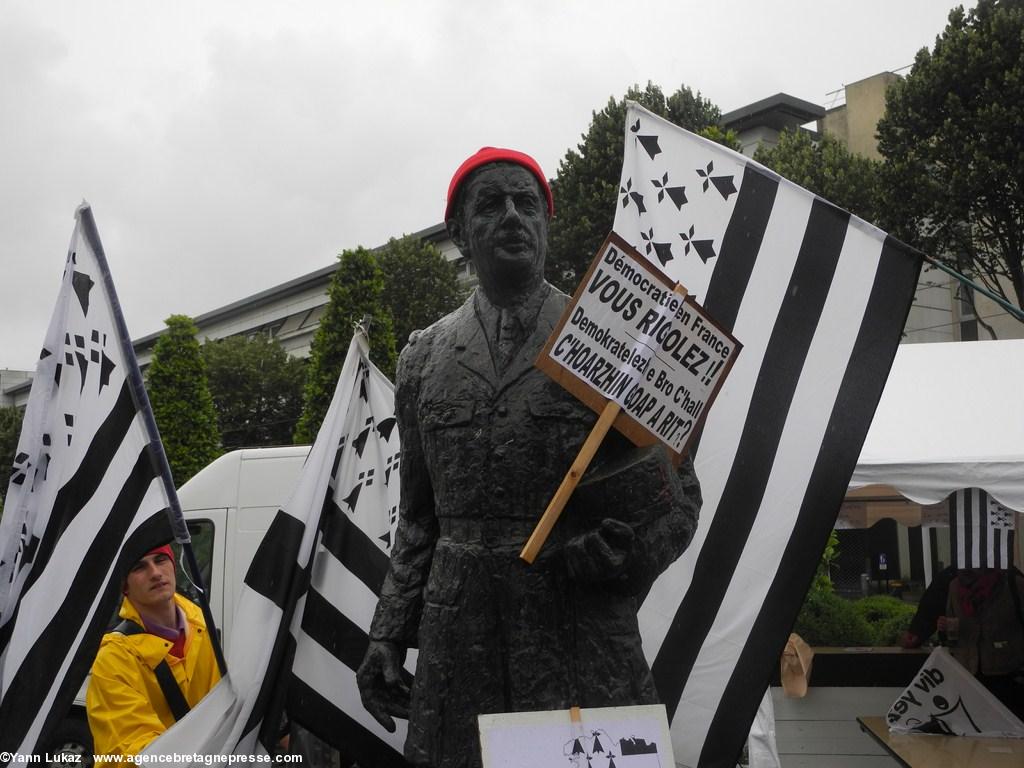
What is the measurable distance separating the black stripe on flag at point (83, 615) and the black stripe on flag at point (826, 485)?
2.59 m

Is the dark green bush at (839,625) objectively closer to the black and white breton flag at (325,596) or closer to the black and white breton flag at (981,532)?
the black and white breton flag at (981,532)

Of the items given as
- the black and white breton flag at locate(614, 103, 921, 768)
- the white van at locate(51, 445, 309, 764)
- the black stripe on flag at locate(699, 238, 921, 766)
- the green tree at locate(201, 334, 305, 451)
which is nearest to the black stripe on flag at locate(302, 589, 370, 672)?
the black and white breton flag at locate(614, 103, 921, 768)

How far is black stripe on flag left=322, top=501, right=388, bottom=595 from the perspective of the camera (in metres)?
4.54

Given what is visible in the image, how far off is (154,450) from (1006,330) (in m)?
30.7

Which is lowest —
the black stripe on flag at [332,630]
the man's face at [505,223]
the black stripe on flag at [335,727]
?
the black stripe on flag at [335,727]

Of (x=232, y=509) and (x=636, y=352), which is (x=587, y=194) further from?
(x=636, y=352)

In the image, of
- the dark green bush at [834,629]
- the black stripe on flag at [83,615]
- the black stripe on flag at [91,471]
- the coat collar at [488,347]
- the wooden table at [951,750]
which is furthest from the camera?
the dark green bush at [834,629]

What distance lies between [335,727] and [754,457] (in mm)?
2238

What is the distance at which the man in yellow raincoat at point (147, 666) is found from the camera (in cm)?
357

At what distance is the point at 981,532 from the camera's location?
7.70m

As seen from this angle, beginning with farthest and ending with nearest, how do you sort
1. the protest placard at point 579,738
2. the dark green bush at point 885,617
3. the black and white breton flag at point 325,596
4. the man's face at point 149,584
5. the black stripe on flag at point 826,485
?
the dark green bush at point 885,617, the black stripe on flag at point 826,485, the black and white breton flag at point 325,596, the man's face at point 149,584, the protest placard at point 579,738

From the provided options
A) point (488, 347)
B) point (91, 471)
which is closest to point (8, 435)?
point (91, 471)

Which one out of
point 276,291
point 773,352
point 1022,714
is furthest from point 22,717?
point 276,291

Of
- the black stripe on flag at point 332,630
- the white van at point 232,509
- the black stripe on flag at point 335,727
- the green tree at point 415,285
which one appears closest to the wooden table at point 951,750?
the black stripe on flag at point 335,727
